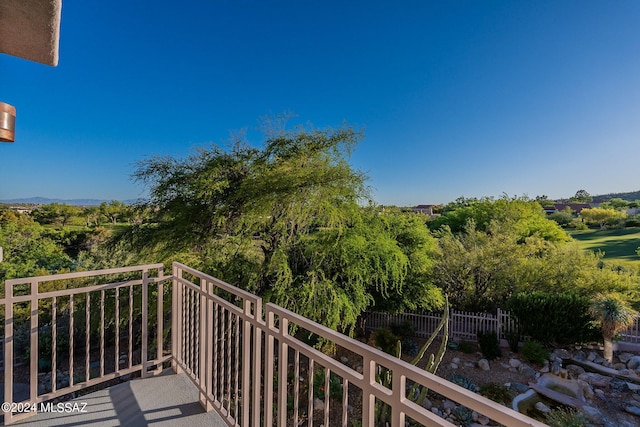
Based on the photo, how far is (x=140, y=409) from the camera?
2.03m

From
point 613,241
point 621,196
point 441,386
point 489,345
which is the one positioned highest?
point 621,196

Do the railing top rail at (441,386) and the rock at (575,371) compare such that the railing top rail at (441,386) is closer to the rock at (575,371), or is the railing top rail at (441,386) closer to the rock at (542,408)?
the rock at (542,408)

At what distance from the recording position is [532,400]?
5.82m

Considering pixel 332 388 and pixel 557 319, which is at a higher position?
pixel 557 319

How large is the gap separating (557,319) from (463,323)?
233cm

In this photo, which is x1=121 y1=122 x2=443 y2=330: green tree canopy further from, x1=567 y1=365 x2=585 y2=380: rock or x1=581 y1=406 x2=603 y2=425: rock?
x1=567 y1=365 x2=585 y2=380: rock

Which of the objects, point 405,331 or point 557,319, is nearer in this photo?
point 557,319

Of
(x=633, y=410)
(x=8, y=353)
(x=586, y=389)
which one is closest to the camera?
(x=8, y=353)

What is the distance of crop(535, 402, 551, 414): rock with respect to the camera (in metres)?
5.41

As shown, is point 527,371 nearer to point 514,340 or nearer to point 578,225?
point 514,340

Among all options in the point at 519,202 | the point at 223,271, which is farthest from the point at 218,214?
the point at 519,202

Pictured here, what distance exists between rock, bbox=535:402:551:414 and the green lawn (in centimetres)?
A: 1422

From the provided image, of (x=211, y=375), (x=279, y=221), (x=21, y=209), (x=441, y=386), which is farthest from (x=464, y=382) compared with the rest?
(x=21, y=209)

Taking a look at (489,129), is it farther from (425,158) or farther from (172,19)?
(172,19)
